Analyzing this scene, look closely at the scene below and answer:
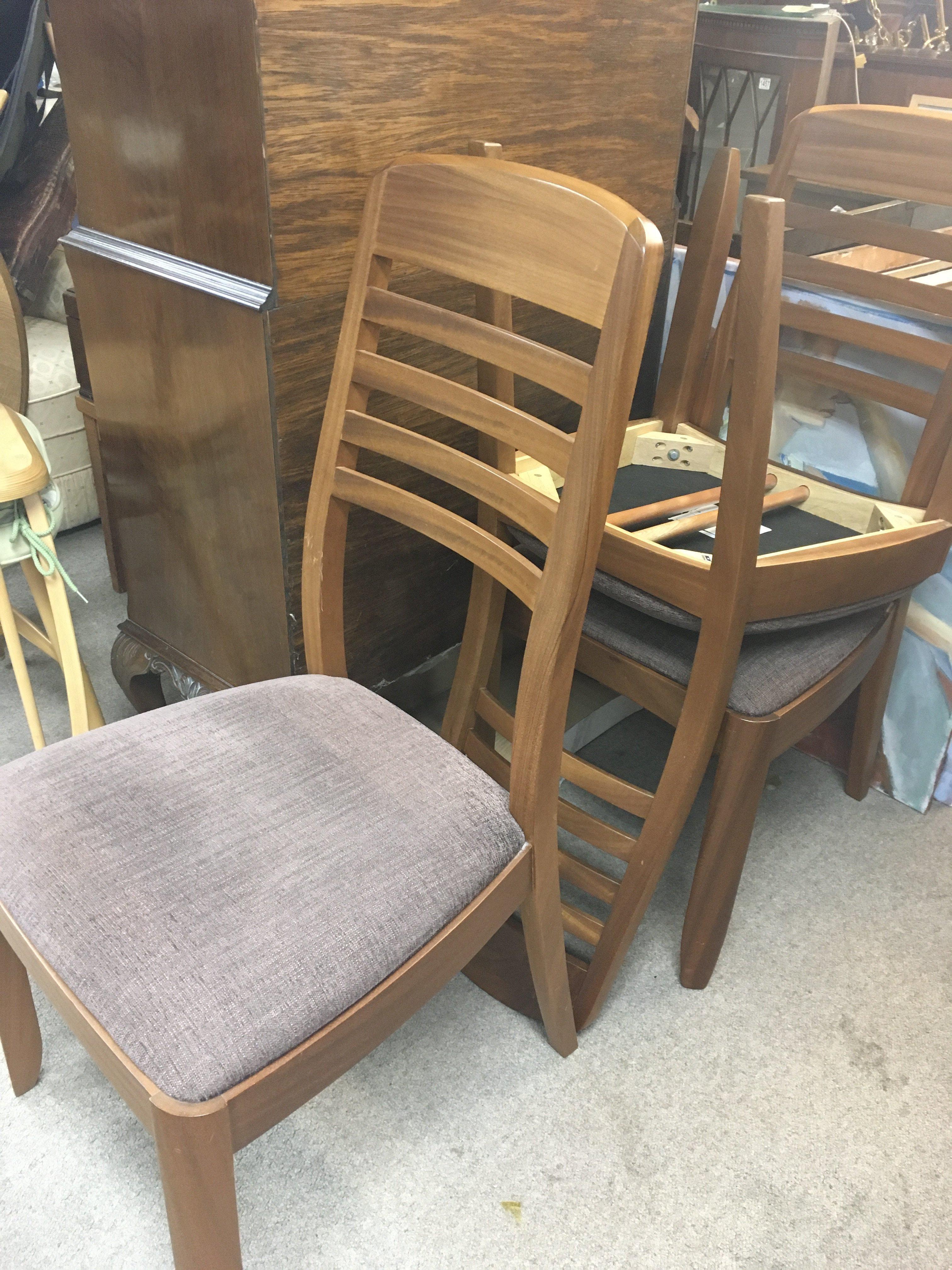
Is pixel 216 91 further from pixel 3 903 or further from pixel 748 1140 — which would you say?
pixel 748 1140

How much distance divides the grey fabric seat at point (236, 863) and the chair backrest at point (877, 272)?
2.53ft

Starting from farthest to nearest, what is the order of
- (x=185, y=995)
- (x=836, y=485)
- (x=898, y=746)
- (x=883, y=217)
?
(x=883, y=217)
(x=898, y=746)
(x=836, y=485)
(x=185, y=995)

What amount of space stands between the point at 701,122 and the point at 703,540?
1419 mm

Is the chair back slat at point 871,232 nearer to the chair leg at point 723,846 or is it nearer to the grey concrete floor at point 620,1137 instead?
the chair leg at point 723,846

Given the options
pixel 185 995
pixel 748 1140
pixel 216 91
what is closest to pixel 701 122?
pixel 216 91

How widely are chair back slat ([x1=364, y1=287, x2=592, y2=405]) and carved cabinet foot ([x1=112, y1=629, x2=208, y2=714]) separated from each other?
2.25 feet

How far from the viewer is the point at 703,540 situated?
125cm

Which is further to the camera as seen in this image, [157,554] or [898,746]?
[898,746]

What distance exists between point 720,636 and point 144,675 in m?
0.98

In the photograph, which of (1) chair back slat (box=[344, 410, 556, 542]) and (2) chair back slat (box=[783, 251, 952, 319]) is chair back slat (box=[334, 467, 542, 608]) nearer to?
(1) chair back slat (box=[344, 410, 556, 542])

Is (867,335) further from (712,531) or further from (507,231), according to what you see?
(507,231)

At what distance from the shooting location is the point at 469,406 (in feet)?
3.05

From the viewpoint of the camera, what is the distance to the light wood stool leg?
4.40 feet

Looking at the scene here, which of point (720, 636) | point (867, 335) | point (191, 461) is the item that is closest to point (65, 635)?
point (191, 461)
